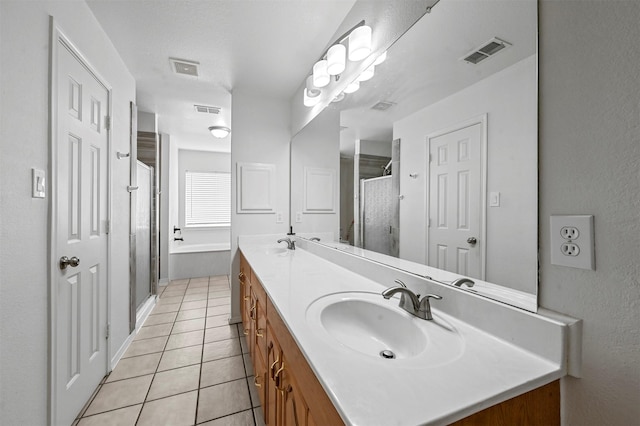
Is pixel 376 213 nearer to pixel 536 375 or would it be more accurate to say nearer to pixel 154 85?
pixel 536 375

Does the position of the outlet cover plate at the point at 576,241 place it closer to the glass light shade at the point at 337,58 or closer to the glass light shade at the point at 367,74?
the glass light shade at the point at 367,74

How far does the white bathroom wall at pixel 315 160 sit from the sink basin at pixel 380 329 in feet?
3.04

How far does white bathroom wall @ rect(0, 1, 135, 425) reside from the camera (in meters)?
0.96

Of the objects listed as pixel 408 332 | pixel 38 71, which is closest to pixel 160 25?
pixel 38 71

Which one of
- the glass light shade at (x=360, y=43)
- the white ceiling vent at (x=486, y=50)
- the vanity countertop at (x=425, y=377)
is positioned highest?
the glass light shade at (x=360, y=43)

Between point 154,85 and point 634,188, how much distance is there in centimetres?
331

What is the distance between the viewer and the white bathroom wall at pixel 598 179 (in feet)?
1.71

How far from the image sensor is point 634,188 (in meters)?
0.52

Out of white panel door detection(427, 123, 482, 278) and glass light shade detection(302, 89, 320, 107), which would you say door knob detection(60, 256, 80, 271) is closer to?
white panel door detection(427, 123, 482, 278)

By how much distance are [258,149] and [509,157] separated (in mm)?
2404

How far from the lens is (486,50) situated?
0.86 metres

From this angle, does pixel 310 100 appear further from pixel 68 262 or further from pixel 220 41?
pixel 68 262

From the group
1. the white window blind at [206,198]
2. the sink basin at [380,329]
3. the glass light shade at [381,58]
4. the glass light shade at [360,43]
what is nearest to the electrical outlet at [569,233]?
the sink basin at [380,329]

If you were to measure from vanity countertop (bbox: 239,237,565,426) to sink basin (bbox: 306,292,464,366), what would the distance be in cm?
3
